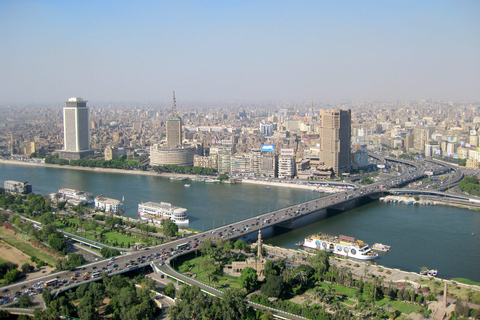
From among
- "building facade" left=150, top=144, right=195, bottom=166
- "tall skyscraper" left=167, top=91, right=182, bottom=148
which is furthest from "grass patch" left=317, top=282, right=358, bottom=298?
"tall skyscraper" left=167, top=91, right=182, bottom=148

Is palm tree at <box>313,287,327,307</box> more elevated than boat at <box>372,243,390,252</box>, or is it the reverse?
palm tree at <box>313,287,327,307</box>

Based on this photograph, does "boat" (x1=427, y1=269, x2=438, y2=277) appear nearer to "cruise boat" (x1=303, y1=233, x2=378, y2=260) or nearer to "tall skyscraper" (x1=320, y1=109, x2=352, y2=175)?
"cruise boat" (x1=303, y1=233, x2=378, y2=260)

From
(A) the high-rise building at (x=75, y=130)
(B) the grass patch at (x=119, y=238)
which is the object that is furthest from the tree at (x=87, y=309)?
(A) the high-rise building at (x=75, y=130)

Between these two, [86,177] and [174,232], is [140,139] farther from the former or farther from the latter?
[174,232]

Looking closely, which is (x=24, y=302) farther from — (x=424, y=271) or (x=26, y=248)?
(x=424, y=271)

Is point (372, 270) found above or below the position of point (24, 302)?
below

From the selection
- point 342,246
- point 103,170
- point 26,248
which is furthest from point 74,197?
point 342,246
